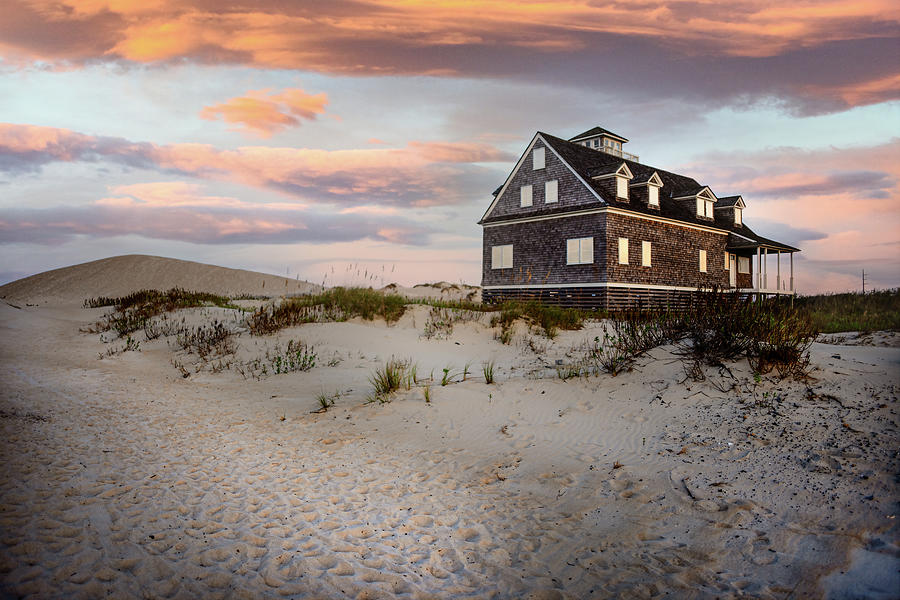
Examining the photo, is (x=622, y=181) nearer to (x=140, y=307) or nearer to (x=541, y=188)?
(x=541, y=188)

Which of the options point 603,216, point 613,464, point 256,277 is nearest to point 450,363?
point 613,464

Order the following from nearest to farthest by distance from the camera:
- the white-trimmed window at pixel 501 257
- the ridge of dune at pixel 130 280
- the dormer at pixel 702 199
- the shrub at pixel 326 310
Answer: the shrub at pixel 326 310
the white-trimmed window at pixel 501 257
the dormer at pixel 702 199
the ridge of dune at pixel 130 280

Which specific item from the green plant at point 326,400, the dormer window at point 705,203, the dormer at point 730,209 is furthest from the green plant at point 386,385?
the dormer at point 730,209

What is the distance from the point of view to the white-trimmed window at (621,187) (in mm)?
24078

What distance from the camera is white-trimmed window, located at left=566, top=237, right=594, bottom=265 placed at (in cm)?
2308

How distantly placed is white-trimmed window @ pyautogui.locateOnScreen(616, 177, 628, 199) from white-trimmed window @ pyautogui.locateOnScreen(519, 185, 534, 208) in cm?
396

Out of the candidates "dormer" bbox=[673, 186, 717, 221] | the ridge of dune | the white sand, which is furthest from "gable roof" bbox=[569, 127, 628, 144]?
the white sand

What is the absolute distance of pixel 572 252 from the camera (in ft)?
77.7

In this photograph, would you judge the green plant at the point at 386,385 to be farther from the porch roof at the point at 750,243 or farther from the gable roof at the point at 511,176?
the porch roof at the point at 750,243

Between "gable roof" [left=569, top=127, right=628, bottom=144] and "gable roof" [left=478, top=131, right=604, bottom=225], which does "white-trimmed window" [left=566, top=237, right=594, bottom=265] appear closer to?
"gable roof" [left=478, top=131, right=604, bottom=225]

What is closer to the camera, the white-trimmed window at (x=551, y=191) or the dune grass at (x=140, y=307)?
the dune grass at (x=140, y=307)

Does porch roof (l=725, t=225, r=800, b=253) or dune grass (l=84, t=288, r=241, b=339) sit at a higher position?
porch roof (l=725, t=225, r=800, b=253)

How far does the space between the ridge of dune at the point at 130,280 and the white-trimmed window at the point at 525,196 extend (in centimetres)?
1223

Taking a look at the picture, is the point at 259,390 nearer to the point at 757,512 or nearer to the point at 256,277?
the point at 757,512
